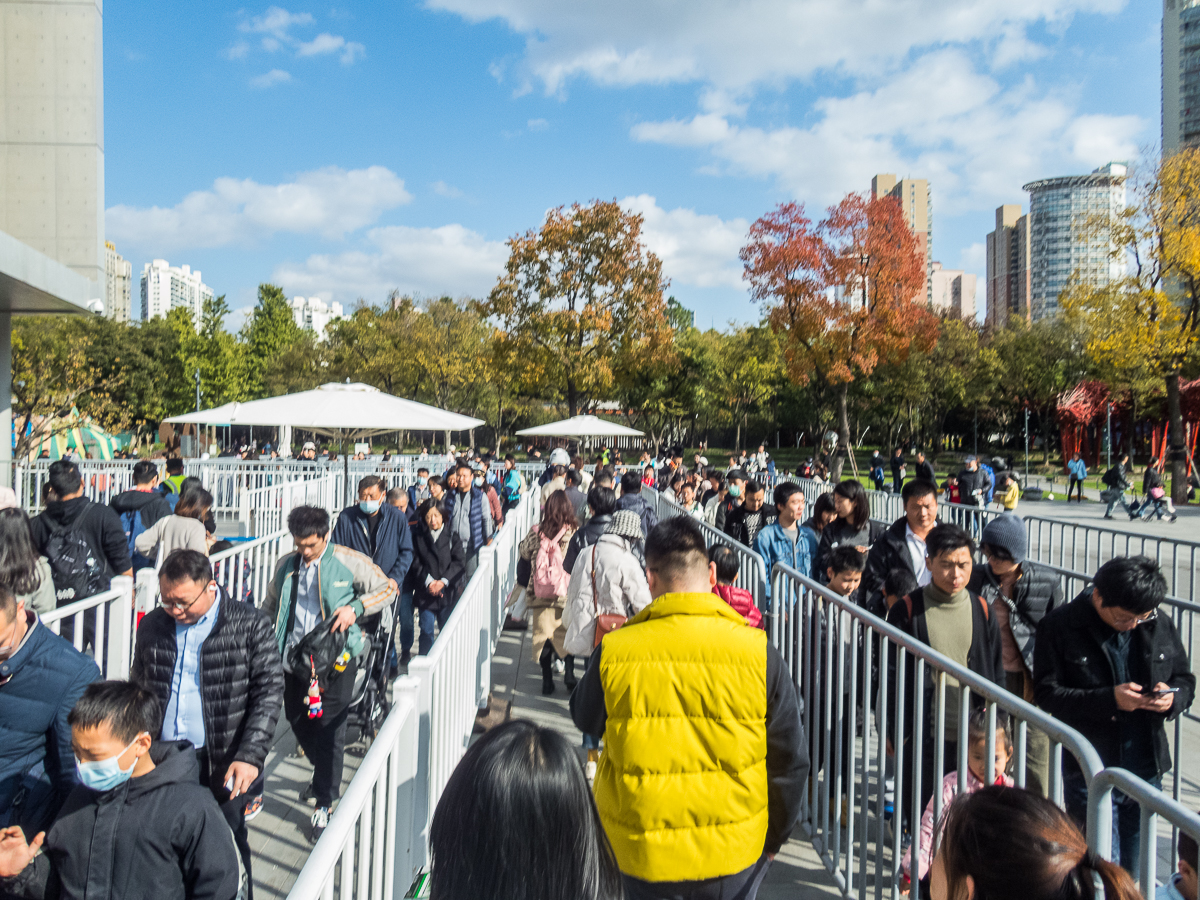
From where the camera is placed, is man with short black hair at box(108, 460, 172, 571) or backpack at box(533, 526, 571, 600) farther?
man with short black hair at box(108, 460, 172, 571)

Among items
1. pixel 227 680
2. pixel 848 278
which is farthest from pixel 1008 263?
pixel 227 680

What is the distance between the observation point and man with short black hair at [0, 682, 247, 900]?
7.99 feet

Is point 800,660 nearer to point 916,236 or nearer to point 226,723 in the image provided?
point 226,723

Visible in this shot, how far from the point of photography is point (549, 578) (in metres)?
6.76

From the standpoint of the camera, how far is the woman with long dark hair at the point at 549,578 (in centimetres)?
673

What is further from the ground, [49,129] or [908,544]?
[49,129]

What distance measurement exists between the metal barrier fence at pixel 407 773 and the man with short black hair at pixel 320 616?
64 cm

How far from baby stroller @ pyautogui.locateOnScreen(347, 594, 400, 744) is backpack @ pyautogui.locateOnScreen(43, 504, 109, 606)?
2.16 meters

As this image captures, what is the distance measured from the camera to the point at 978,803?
62.1 inches

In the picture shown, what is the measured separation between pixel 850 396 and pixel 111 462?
126 ft

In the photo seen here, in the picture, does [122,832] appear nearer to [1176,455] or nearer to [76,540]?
[76,540]

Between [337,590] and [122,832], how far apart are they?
88.6 inches

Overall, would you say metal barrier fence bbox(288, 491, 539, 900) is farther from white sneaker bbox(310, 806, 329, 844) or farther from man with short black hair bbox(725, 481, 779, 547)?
man with short black hair bbox(725, 481, 779, 547)

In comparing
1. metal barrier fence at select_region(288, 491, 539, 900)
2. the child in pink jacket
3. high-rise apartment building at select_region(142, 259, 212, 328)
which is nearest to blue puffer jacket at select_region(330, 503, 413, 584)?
metal barrier fence at select_region(288, 491, 539, 900)
